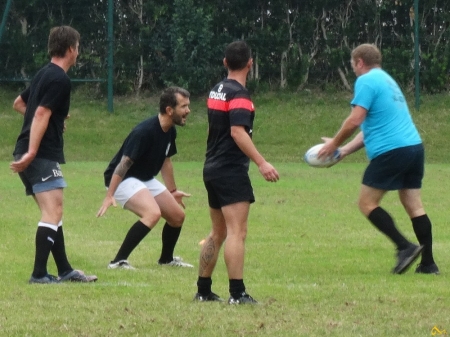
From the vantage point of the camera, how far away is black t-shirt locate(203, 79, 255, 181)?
6.84 m

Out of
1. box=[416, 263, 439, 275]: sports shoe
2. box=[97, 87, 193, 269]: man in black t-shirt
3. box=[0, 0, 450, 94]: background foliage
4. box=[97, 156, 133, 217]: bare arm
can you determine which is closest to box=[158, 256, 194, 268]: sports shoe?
box=[97, 87, 193, 269]: man in black t-shirt

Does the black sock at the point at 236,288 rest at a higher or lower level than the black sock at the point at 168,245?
higher

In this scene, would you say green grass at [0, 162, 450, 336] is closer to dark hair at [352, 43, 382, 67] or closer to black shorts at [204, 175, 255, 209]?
black shorts at [204, 175, 255, 209]

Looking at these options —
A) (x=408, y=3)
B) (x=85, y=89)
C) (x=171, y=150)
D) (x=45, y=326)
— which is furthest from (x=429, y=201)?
(x=85, y=89)

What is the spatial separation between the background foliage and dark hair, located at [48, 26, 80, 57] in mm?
20094

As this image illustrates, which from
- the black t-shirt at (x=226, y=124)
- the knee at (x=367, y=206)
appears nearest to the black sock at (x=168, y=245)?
the knee at (x=367, y=206)

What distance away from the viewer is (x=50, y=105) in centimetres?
786

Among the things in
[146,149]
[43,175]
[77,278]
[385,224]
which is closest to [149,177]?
[146,149]

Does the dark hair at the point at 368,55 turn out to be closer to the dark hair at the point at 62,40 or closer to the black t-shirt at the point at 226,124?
the black t-shirt at the point at 226,124

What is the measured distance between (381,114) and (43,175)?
2827 mm

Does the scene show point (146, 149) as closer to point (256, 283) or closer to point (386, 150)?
point (256, 283)

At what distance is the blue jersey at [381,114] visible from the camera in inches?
336

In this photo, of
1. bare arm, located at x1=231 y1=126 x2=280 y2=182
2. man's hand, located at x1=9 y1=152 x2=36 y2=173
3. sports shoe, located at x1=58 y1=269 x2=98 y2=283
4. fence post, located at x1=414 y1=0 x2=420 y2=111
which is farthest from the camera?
fence post, located at x1=414 y1=0 x2=420 y2=111

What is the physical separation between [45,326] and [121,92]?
2329 cm
